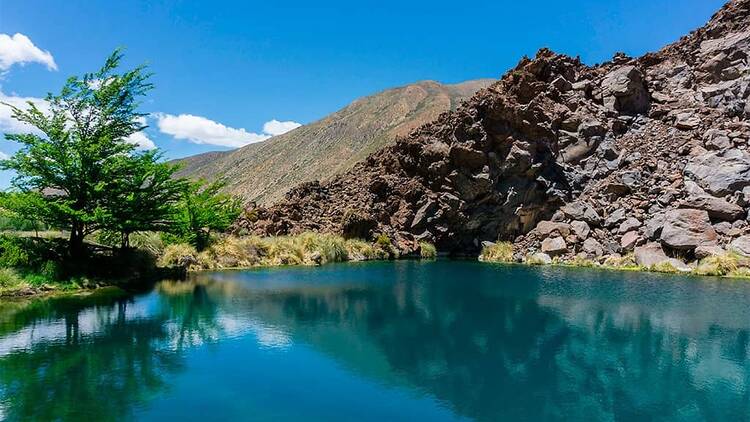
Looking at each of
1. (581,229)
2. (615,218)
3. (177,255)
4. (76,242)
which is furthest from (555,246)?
(76,242)

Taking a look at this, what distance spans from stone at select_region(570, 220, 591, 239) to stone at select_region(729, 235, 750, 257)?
9122 millimetres

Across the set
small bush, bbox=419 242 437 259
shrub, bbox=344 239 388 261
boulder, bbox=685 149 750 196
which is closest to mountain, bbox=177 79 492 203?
small bush, bbox=419 242 437 259

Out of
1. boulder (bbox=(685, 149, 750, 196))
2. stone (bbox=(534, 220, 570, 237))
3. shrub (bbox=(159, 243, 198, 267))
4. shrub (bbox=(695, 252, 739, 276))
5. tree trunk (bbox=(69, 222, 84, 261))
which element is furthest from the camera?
stone (bbox=(534, 220, 570, 237))

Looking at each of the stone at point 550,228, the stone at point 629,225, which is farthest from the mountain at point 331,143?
the stone at point 629,225

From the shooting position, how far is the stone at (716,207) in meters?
29.5

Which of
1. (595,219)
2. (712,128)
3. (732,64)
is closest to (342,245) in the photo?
(595,219)

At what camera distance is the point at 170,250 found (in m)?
28.1

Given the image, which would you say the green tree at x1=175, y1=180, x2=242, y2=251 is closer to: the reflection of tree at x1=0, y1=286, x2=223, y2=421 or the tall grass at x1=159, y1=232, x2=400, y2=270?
Result: the tall grass at x1=159, y1=232, x2=400, y2=270

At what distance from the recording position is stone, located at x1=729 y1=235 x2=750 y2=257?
88.7ft

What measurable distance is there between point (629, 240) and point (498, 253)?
9359 mm

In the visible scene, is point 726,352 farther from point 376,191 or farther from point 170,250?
point 376,191

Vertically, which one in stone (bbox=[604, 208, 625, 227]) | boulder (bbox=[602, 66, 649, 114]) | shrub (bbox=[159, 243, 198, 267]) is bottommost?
shrub (bbox=[159, 243, 198, 267])

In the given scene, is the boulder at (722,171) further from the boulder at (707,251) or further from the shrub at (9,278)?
the shrub at (9,278)

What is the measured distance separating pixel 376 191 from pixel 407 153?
4696 mm
